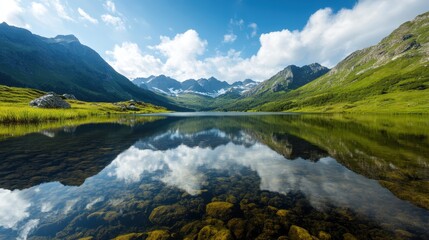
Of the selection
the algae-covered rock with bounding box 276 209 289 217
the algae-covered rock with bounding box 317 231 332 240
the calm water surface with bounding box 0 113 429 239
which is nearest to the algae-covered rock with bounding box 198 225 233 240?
the calm water surface with bounding box 0 113 429 239

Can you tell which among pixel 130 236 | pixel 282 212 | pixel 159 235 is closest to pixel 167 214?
pixel 159 235

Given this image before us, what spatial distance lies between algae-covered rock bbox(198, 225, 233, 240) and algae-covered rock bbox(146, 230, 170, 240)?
5.96 feet

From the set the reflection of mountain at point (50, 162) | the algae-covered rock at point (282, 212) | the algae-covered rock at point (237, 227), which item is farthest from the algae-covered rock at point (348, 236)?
the reflection of mountain at point (50, 162)

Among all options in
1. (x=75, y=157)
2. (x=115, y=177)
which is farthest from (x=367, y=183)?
(x=75, y=157)

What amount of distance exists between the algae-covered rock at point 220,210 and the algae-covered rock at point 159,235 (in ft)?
10.9

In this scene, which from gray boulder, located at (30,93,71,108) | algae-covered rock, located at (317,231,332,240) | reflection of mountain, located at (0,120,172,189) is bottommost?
reflection of mountain, located at (0,120,172,189)

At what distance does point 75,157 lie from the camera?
3077 centimetres

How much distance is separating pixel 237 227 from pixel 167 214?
189 inches

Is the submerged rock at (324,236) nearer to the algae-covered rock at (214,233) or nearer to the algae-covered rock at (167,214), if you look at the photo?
the algae-covered rock at (214,233)

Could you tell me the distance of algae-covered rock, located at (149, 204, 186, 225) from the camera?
1362 cm

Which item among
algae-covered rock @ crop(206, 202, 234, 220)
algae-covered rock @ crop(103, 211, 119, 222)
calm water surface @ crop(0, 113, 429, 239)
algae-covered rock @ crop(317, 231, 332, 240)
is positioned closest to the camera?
algae-covered rock @ crop(317, 231, 332, 240)

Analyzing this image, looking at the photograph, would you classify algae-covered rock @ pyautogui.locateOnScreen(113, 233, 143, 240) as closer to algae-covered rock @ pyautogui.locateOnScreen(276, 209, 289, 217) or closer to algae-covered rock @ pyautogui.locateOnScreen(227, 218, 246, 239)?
algae-covered rock @ pyautogui.locateOnScreen(227, 218, 246, 239)

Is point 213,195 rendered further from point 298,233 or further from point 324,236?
point 324,236

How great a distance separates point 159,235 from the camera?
11.9 m
